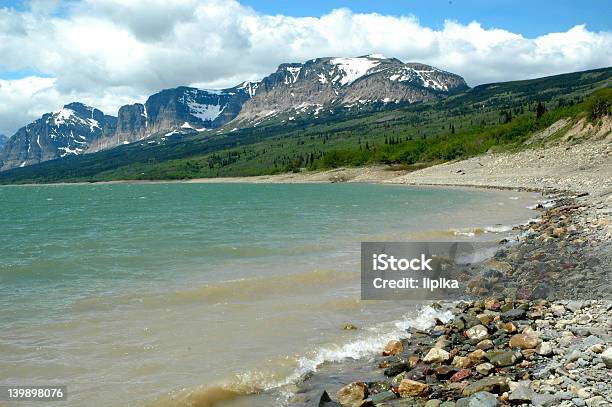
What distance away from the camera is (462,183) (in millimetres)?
93562

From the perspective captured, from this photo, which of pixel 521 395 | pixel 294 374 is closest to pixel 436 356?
pixel 521 395

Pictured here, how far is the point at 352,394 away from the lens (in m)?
9.05

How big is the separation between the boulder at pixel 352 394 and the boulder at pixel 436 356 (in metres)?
1.72

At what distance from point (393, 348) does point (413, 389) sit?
2.61 meters

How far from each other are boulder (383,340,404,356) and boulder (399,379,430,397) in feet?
7.91

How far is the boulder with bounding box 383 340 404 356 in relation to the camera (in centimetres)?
1142

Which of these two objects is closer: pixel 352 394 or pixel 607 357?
pixel 607 357

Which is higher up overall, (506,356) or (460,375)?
(506,356)

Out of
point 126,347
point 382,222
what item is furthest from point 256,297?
point 382,222

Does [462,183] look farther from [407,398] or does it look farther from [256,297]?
[407,398]

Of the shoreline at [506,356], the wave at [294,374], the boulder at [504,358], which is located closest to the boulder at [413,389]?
the shoreline at [506,356]

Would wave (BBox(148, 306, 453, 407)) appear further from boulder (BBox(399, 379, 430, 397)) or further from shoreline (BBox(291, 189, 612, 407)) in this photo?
boulder (BBox(399, 379, 430, 397))

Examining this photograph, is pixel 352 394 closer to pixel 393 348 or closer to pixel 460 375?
pixel 460 375

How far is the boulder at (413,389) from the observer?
8.82 metres
